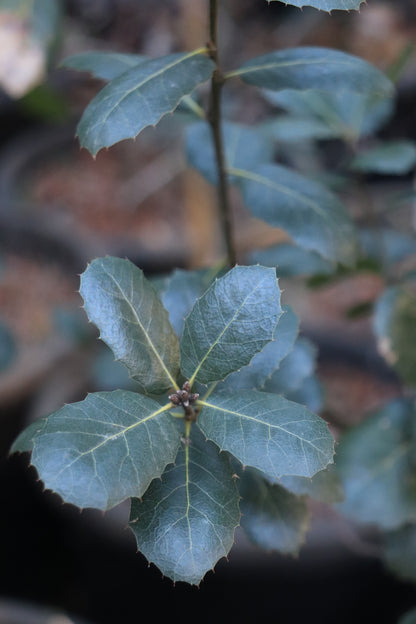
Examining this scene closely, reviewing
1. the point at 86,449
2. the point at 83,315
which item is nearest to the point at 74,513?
the point at 83,315

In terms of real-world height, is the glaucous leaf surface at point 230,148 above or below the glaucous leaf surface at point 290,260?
above

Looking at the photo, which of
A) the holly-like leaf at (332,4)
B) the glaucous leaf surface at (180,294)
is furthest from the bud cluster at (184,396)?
the holly-like leaf at (332,4)

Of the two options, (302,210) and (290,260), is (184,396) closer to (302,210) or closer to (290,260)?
(302,210)

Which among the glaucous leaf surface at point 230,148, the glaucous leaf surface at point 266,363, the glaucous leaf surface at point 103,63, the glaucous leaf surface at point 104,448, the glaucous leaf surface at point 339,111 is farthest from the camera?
A: the glaucous leaf surface at point 339,111

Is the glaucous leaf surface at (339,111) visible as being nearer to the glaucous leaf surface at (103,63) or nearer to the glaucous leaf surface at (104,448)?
the glaucous leaf surface at (103,63)

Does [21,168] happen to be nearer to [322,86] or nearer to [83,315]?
[83,315]

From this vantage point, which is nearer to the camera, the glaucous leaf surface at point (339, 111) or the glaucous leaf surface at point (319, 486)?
the glaucous leaf surface at point (319, 486)

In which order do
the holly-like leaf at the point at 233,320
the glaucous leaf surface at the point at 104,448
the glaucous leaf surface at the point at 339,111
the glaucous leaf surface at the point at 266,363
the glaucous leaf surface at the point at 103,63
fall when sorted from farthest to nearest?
the glaucous leaf surface at the point at 339,111 < the glaucous leaf surface at the point at 103,63 < the glaucous leaf surface at the point at 266,363 < the holly-like leaf at the point at 233,320 < the glaucous leaf surface at the point at 104,448
